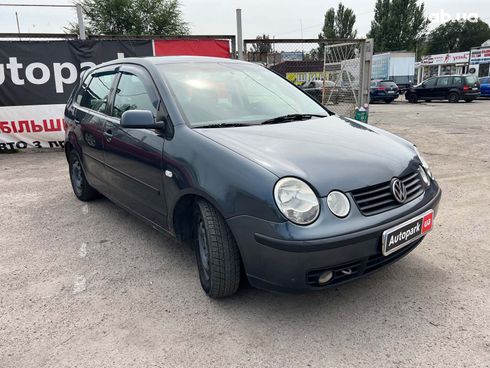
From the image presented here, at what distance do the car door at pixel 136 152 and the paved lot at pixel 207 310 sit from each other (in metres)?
0.50

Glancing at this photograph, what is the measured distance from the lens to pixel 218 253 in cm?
244

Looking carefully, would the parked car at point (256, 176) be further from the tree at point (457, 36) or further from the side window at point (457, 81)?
the tree at point (457, 36)

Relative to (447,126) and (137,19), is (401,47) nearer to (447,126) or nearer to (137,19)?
(137,19)

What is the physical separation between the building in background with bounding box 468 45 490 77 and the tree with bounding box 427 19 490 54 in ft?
134

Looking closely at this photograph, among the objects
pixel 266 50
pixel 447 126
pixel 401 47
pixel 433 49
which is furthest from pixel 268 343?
pixel 433 49

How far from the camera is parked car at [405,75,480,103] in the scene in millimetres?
21391

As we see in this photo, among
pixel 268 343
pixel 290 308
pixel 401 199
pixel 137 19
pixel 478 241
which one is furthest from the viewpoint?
pixel 137 19

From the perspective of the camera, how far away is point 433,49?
7131 cm

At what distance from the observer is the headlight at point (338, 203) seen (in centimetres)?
220

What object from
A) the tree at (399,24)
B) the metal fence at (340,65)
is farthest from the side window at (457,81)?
the tree at (399,24)

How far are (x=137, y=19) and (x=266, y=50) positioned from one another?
1676cm

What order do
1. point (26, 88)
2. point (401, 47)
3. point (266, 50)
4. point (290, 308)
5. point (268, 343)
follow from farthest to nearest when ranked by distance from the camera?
1. point (401, 47)
2. point (266, 50)
3. point (26, 88)
4. point (290, 308)
5. point (268, 343)

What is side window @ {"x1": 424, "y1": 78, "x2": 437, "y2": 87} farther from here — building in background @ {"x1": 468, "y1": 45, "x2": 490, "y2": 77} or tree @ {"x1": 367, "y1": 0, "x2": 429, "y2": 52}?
tree @ {"x1": 367, "y1": 0, "x2": 429, "y2": 52}

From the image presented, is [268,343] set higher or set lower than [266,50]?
lower
